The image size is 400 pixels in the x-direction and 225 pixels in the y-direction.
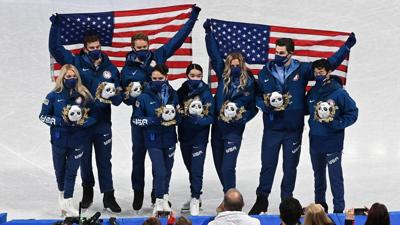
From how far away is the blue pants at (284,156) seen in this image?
468 inches

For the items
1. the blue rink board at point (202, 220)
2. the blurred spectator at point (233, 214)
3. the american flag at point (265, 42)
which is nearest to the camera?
the blurred spectator at point (233, 214)

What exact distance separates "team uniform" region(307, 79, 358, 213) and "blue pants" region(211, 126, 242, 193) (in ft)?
2.90

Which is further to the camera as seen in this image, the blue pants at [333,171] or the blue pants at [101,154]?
the blue pants at [101,154]

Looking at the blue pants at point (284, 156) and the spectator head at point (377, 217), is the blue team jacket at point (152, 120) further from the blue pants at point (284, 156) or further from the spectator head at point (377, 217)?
the spectator head at point (377, 217)

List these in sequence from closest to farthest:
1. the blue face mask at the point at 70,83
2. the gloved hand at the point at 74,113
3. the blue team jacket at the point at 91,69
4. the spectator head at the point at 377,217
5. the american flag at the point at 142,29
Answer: the spectator head at the point at 377,217 → the gloved hand at the point at 74,113 → the blue face mask at the point at 70,83 → the blue team jacket at the point at 91,69 → the american flag at the point at 142,29

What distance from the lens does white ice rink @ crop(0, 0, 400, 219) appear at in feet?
42.9

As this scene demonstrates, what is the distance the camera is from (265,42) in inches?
493

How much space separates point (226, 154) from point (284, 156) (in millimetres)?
667

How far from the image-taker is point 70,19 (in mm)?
12234

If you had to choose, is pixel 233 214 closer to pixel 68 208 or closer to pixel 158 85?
pixel 158 85

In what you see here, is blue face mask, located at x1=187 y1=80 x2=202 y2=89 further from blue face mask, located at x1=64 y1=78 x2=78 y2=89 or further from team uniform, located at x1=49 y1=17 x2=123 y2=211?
blue face mask, located at x1=64 y1=78 x2=78 y2=89

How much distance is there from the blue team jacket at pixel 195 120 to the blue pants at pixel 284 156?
72 cm

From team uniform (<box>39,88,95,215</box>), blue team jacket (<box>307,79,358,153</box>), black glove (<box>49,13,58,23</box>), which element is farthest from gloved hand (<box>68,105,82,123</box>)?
blue team jacket (<box>307,79,358,153</box>)

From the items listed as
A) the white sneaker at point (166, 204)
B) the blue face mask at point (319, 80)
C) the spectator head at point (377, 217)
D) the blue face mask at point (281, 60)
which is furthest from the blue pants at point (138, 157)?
the spectator head at point (377, 217)
